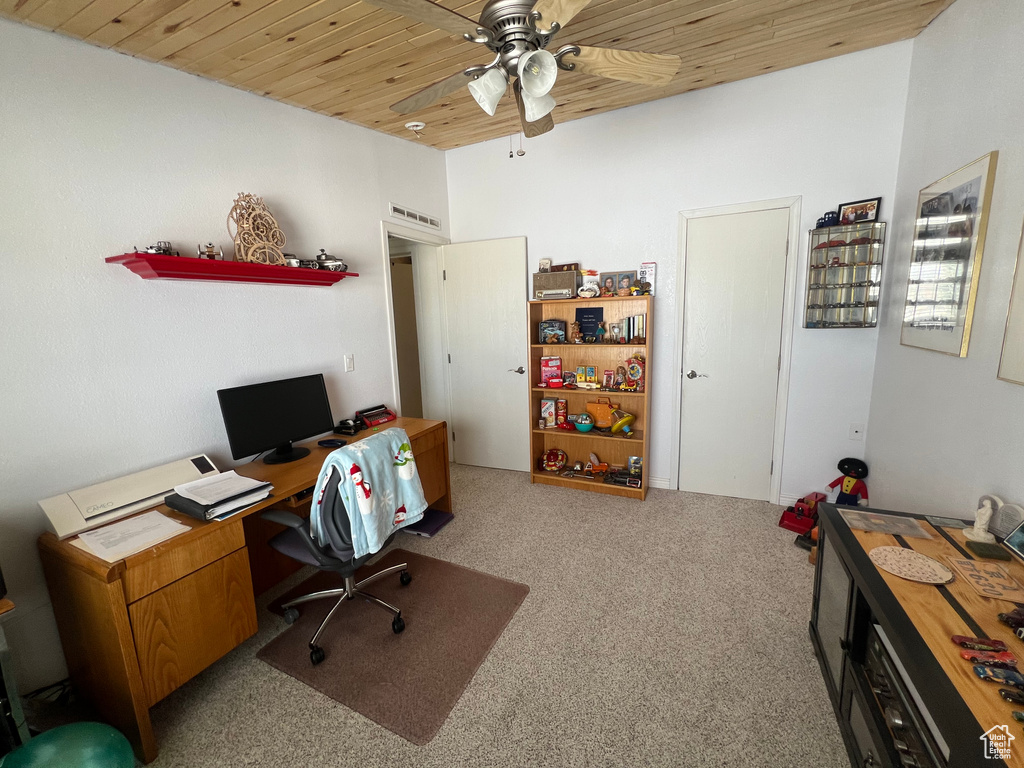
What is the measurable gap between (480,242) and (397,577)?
2662 millimetres

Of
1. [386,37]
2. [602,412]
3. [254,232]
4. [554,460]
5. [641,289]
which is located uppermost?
[386,37]

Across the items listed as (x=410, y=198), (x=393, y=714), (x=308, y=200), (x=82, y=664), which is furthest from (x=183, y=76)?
(x=393, y=714)

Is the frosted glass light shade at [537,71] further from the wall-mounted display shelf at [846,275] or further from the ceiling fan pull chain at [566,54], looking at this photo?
the wall-mounted display shelf at [846,275]

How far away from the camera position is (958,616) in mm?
1065

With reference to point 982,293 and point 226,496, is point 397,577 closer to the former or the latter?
point 226,496

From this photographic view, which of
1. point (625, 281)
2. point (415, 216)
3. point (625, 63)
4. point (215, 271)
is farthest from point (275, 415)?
point (625, 281)

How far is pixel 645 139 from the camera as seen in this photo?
3018 mm


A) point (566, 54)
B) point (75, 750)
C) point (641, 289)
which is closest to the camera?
point (75, 750)

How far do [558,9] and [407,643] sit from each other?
2.47 m

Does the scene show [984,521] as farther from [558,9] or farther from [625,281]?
[625,281]

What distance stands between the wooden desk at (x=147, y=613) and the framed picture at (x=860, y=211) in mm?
3457

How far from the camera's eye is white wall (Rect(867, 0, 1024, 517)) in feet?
4.64

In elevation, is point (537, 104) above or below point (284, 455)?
above

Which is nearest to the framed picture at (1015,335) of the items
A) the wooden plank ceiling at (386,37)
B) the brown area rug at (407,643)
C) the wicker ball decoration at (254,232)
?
the wooden plank ceiling at (386,37)
